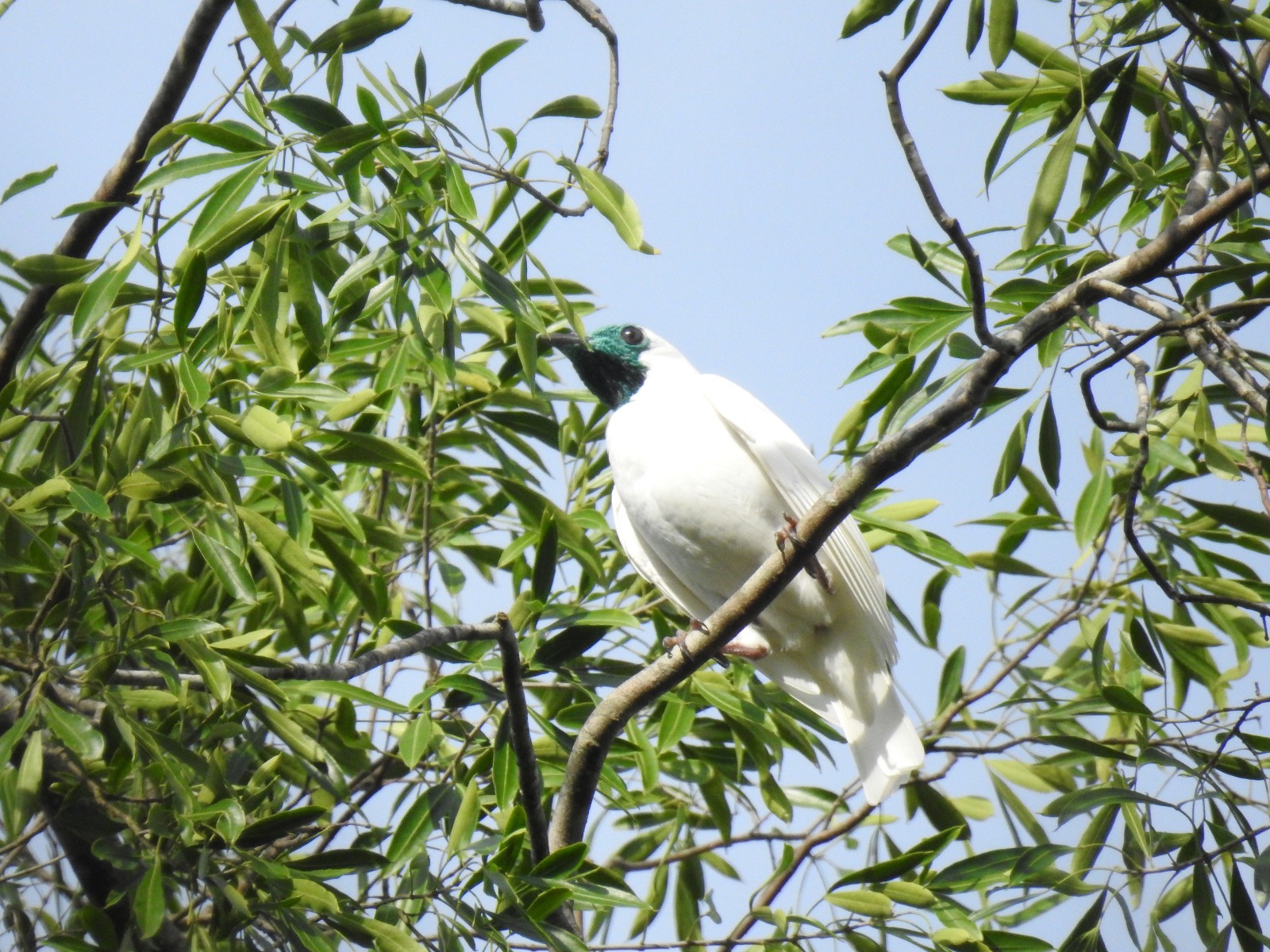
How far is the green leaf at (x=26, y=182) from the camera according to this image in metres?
3.14

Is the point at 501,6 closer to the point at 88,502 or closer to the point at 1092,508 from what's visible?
the point at 88,502

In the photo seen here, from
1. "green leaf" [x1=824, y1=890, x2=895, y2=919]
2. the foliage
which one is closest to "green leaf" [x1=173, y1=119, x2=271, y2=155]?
the foliage

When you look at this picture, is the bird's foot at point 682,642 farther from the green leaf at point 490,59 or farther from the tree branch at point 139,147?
the tree branch at point 139,147

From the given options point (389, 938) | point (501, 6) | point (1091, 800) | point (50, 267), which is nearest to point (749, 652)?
point (1091, 800)

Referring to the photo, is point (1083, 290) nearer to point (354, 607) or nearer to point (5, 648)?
point (354, 607)

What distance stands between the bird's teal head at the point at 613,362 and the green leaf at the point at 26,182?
197 cm

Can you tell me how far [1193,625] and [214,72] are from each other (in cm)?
318

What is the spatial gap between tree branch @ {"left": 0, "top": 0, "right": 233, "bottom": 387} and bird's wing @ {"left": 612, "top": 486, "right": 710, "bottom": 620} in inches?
68.5

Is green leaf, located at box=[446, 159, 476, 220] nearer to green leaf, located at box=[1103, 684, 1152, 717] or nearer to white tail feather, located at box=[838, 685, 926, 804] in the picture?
green leaf, located at box=[1103, 684, 1152, 717]

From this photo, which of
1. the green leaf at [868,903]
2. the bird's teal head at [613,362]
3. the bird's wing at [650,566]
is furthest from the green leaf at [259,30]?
the green leaf at [868,903]

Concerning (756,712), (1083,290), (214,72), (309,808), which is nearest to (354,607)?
(309,808)

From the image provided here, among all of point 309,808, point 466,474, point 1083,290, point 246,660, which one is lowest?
point 309,808

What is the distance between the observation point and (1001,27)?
2631mm

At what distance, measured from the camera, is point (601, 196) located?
265 centimetres
